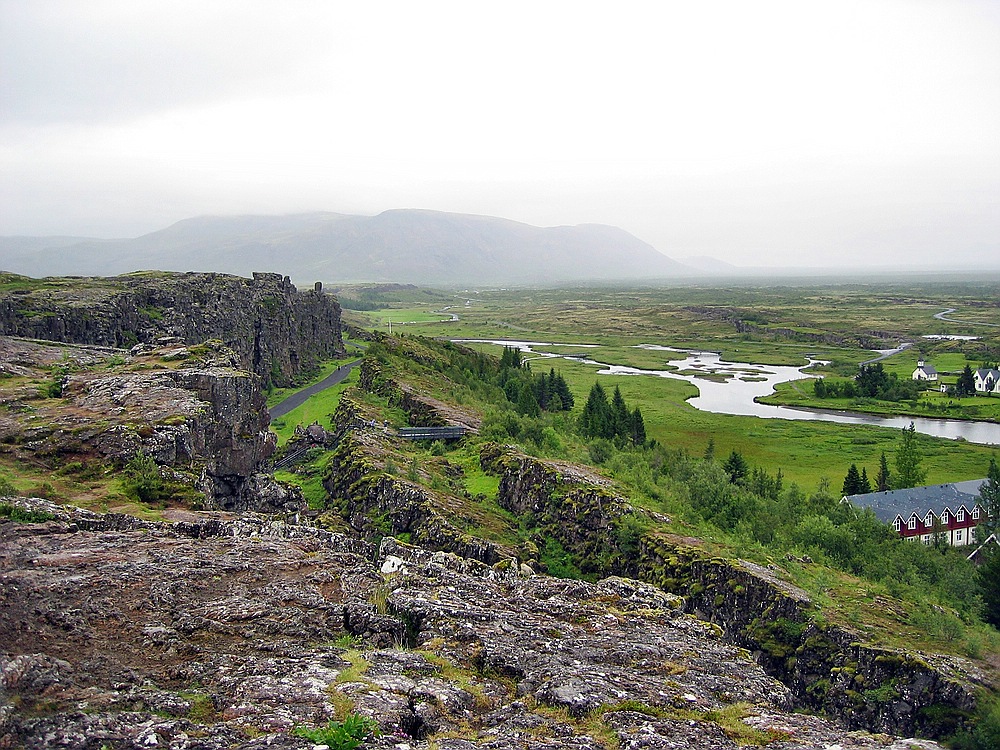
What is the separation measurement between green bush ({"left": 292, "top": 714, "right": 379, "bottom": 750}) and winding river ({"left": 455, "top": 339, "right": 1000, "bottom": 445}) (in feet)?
319

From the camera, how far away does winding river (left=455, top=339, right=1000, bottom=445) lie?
3783 inches

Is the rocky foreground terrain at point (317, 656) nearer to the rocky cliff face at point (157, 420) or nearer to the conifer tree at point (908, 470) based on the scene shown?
the rocky cliff face at point (157, 420)

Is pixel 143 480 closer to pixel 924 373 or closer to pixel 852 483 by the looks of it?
pixel 852 483

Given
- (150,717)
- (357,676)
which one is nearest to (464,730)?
(357,676)

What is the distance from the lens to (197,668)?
1302 centimetres

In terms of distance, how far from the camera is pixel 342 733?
10781mm

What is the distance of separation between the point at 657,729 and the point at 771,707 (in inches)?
185

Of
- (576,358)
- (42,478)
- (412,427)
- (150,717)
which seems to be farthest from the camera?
(576,358)

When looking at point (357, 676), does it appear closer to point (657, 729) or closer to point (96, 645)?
point (96, 645)

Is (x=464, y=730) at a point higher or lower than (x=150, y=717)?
lower

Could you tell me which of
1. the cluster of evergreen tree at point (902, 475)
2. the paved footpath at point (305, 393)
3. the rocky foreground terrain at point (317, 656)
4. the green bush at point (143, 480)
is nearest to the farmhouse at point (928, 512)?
the cluster of evergreen tree at point (902, 475)

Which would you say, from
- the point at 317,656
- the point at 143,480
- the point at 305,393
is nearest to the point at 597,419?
the point at 305,393

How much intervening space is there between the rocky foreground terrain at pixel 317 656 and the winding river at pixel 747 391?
89.6m

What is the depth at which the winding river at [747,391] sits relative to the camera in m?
96.1
